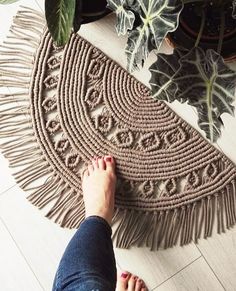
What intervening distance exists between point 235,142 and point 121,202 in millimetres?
307

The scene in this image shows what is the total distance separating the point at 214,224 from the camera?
120 centimetres

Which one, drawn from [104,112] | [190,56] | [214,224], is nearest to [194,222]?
[214,224]

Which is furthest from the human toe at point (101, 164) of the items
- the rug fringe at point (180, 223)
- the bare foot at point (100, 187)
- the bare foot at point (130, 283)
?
the bare foot at point (130, 283)

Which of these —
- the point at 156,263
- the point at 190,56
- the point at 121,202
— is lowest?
the point at 156,263

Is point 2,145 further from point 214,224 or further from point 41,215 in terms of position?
point 214,224

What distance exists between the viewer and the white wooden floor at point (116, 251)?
1190mm

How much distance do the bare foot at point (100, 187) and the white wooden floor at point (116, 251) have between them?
0.10m

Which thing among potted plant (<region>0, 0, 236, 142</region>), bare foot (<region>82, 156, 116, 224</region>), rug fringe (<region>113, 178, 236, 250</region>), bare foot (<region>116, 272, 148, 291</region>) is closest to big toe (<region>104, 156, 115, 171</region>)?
bare foot (<region>82, 156, 116, 224</region>)

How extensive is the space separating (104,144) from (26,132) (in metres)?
0.20

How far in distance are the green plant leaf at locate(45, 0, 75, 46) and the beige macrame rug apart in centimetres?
31

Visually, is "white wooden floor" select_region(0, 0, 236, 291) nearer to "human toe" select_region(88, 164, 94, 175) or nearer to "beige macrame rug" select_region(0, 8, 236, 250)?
"beige macrame rug" select_region(0, 8, 236, 250)

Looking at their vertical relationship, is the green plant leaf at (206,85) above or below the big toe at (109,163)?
above

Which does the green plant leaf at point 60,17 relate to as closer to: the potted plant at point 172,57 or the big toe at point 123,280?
the potted plant at point 172,57

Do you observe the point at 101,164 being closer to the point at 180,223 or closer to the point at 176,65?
the point at 180,223
